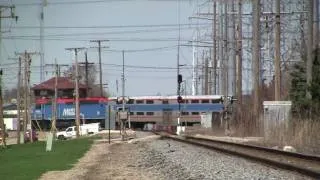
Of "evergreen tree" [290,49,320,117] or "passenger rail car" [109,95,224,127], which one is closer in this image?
"evergreen tree" [290,49,320,117]

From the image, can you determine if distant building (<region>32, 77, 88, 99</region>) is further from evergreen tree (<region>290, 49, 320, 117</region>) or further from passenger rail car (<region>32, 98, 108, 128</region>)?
evergreen tree (<region>290, 49, 320, 117</region>)

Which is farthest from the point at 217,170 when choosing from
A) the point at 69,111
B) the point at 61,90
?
the point at 61,90

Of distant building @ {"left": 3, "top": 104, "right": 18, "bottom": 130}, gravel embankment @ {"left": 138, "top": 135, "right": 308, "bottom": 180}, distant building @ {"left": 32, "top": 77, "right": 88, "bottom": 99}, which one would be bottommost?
distant building @ {"left": 3, "top": 104, "right": 18, "bottom": 130}

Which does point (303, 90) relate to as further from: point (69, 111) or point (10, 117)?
point (10, 117)

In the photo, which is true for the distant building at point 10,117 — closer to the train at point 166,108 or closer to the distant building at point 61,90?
the distant building at point 61,90

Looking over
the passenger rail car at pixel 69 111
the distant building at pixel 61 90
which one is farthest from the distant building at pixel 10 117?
the passenger rail car at pixel 69 111

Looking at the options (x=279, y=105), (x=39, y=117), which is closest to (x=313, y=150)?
(x=279, y=105)

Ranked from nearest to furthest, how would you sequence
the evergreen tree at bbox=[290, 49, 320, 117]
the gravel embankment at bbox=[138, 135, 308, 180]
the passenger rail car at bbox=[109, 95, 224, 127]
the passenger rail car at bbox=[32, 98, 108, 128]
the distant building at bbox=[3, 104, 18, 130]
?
the gravel embankment at bbox=[138, 135, 308, 180]
the evergreen tree at bbox=[290, 49, 320, 117]
the passenger rail car at bbox=[109, 95, 224, 127]
the passenger rail car at bbox=[32, 98, 108, 128]
the distant building at bbox=[3, 104, 18, 130]

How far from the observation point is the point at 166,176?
19.7 metres

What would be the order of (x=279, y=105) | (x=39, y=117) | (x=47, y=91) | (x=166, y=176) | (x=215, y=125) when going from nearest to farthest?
1. (x=166, y=176)
2. (x=279, y=105)
3. (x=215, y=125)
4. (x=39, y=117)
5. (x=47, y=91)

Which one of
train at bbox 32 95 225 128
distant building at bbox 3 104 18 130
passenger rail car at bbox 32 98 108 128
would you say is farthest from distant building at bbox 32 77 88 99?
train at bbox 32 95 225 128

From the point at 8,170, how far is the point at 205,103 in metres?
80.7

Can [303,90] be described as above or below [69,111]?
above

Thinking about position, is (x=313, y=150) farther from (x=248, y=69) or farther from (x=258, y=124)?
(x=248, y=69)
